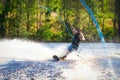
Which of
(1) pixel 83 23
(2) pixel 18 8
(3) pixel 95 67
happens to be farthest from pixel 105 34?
(3) pixel 95 67

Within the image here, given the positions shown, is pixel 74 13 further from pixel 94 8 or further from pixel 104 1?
pixel 104 1

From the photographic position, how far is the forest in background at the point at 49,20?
155 feet

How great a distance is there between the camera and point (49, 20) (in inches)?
2094

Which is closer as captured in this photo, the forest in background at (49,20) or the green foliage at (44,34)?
the green foliage at (44,34)

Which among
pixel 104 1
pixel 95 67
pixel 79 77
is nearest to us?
pixel 79 77

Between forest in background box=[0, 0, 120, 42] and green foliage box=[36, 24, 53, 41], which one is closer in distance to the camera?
green foliage box=[36, 24, 53, 41]

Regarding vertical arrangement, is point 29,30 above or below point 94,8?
below

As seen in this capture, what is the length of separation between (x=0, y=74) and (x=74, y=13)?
→ 3833 centimetres

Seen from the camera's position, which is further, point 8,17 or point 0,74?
point 8,17

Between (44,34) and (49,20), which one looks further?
(49,20)

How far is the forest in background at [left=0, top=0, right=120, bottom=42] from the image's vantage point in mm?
47156

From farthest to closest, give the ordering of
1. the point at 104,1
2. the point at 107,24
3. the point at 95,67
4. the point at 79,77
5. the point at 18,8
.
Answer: the point at 107,24
the point at 104,1
the point at 18,8
the point at 95,67
the point at 79,77

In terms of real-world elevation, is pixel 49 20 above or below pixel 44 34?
→ above

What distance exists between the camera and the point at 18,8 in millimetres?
47969
